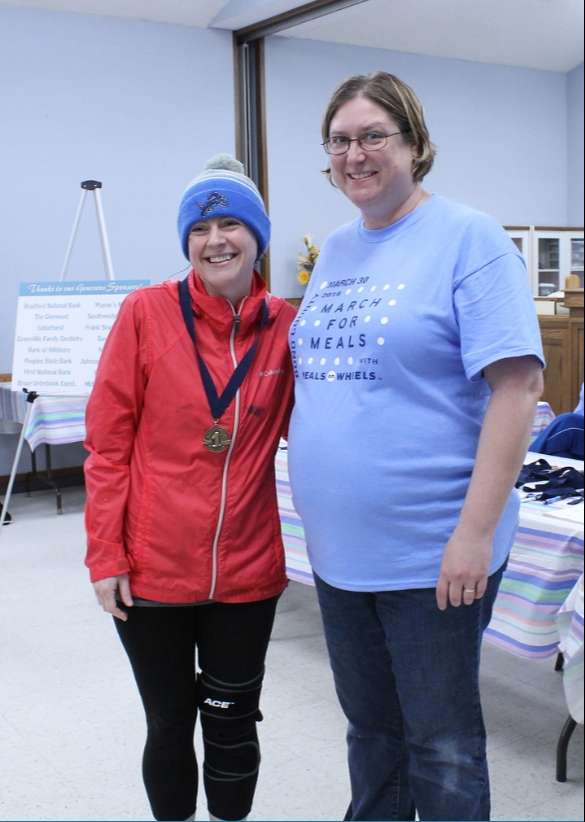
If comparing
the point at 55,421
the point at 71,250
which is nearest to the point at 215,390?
the point at 55,421

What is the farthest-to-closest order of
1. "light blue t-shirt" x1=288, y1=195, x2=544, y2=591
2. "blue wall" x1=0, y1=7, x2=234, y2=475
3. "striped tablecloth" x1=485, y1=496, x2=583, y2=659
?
1. "blue wall" x1=0, y1=7, x2=234, y2=475
2. "striped tablecloth" x1=485, y1=496, x2=583, y2=659
3. "light blue t-shirt" x1=288, y1=195, x2=544, y2=591

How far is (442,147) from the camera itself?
6.45 m

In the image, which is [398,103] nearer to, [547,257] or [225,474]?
[225,474]

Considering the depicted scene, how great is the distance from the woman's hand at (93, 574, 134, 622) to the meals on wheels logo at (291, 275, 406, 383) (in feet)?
1.35

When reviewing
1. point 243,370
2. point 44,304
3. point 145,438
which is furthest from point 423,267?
point 44,304

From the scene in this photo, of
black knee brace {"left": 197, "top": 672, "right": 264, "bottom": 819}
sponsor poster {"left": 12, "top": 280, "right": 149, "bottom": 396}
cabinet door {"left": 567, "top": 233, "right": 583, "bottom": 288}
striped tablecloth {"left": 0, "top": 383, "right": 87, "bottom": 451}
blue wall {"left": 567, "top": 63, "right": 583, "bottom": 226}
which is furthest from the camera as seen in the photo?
cabinet door {"left": 567, "top": 233, "right": 583, "bottom": 288}

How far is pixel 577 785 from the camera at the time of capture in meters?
1.13

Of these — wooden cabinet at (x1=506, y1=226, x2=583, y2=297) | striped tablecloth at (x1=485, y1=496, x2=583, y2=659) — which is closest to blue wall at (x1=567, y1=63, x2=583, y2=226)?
wooden cabinet at (x1=506, y1=226, x2=583, y2=297)

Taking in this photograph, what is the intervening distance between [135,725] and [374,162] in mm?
1651

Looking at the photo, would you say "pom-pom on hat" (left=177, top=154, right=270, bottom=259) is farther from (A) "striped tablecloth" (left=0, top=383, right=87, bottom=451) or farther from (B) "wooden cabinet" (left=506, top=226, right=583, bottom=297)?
(B) "wooden cabinet" (left=506, top=226, right=583, bottom=297)

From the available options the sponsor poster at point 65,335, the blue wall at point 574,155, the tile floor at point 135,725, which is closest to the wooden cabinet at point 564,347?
the blue wall at point 574,155

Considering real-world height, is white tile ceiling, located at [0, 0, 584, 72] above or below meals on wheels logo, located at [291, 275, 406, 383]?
above

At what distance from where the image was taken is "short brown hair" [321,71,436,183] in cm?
129

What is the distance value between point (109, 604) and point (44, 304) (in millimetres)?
2527
